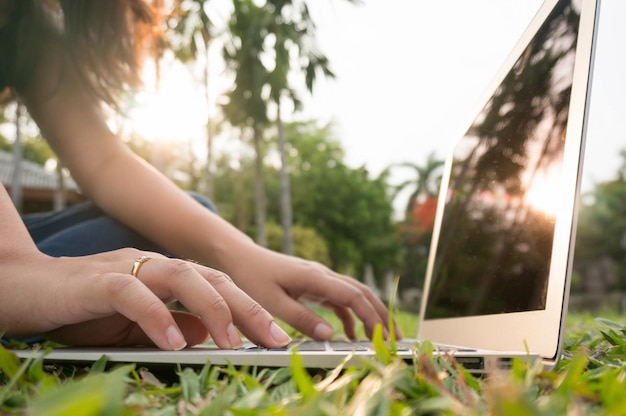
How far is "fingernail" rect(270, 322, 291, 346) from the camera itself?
753mm

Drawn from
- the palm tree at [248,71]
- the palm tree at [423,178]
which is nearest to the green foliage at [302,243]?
the palm tree at [248,71]

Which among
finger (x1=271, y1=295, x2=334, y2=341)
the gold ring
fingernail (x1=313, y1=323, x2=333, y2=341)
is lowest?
fingernail (x1=313, y1=323, x2=333, y2=341)

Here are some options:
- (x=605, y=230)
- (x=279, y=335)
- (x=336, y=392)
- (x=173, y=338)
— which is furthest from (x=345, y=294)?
(x=605, y=230)

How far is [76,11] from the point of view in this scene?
1.57m

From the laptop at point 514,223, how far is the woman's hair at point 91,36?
1.06m

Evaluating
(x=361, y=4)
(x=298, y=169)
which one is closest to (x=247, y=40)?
(x=361, y=4)

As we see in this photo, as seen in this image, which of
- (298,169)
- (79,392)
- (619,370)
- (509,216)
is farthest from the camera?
(298,169)

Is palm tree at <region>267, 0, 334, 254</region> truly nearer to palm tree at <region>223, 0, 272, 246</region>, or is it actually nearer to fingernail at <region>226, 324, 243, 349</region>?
palm tree at <region>223, 0, 272, 246</region>

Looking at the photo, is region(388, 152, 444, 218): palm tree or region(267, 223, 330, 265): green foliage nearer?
region(267, 223, 330, 265): green foliage

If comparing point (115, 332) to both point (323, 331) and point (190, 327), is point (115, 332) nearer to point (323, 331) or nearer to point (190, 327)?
point (190, 327)

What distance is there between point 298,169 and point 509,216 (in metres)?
29.2

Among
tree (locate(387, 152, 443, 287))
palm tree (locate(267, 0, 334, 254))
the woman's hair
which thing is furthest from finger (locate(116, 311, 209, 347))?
tree (locate(387, 152, 443, 287))

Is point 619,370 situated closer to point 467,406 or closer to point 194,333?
point 467,406

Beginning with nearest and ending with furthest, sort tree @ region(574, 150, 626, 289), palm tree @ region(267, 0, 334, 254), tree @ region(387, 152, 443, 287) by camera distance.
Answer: palm tree @ region(267, 0, 334, 254)
tree @ region(387, 152, 443, 287)
tree @ region(574, 150, 626, 289)
